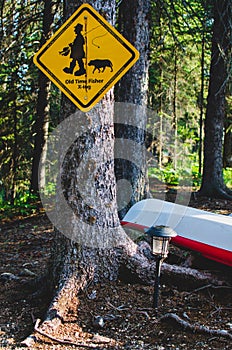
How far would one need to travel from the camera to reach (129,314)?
3.76 meters

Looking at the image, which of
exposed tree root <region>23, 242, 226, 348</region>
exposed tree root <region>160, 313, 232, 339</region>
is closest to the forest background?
exposed tree root <region>23, 242, 226, 348</region>

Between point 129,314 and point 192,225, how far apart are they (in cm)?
157

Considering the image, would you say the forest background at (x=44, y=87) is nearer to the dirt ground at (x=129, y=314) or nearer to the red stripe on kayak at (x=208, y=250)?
the red stripe on kayak at (x=208, y=250)

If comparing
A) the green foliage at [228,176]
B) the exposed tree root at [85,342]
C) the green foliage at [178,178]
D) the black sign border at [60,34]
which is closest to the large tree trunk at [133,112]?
the black sign border at [60,34]

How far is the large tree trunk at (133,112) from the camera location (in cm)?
654

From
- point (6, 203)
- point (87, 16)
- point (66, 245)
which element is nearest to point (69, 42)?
point (87, 16)

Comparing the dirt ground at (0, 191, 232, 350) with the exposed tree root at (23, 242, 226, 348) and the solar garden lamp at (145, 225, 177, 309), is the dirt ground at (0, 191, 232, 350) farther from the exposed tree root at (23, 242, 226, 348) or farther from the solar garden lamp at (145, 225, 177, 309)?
the solar garden lamp at (145, 225, 177, 309)

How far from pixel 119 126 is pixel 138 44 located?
1238 mm

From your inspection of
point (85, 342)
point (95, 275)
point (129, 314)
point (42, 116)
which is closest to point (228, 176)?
point (42, 116)

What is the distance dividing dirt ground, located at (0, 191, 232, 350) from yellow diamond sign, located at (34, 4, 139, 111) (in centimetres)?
190

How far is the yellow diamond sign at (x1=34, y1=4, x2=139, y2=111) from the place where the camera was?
3660 millimetres

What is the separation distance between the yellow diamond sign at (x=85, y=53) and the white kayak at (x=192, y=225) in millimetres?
2045

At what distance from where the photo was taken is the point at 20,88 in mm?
10578

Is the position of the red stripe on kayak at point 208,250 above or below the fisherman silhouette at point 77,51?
below
